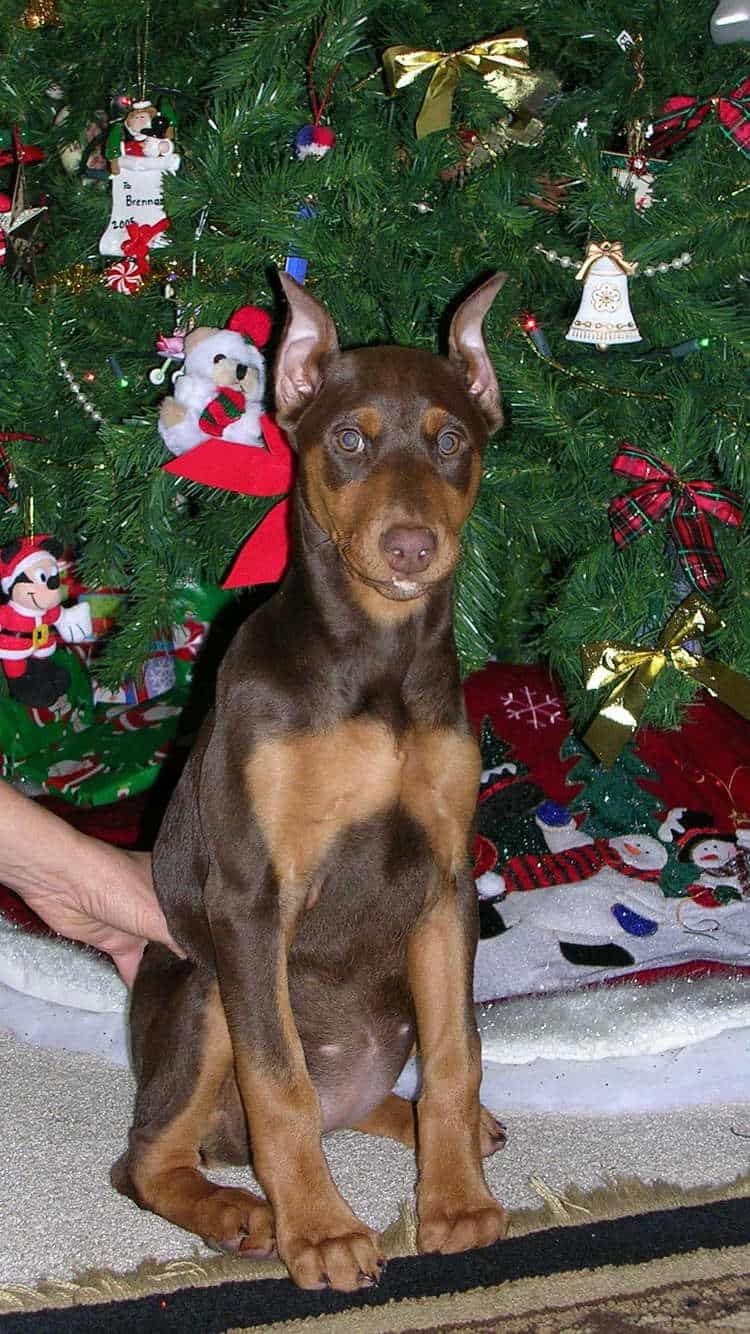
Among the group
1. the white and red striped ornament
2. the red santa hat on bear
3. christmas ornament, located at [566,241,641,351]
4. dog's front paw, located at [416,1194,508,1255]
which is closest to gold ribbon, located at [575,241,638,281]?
christmas ornament, located at [566,241,641,351]

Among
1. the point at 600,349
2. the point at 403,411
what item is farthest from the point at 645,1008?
the point at 600,349

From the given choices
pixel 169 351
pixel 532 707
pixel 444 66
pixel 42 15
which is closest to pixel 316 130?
pixel 444 66

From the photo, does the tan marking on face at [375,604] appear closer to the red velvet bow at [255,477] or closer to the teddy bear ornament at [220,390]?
the red velvet bow at [255,477]

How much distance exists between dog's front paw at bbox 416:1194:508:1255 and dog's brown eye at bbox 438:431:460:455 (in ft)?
4.64

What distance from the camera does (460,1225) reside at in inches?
94.0

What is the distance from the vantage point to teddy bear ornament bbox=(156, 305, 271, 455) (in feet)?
10.6

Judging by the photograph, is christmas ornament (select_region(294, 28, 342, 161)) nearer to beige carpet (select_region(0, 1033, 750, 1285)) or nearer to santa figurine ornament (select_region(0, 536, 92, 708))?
santa figurine ornament (select_region(0, 536, 92, 708))

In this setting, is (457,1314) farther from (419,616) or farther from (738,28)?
(738,28)

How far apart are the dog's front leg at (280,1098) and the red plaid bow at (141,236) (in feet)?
5.99

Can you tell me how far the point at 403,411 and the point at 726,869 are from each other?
6.20 ft

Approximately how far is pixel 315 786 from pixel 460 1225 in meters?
0.83

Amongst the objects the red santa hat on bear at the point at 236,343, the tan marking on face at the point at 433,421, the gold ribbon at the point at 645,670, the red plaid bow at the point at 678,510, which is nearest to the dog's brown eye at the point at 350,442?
the tan marking on face at the point at 433,421

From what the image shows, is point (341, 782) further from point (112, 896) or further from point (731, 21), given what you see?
point (731, 21)

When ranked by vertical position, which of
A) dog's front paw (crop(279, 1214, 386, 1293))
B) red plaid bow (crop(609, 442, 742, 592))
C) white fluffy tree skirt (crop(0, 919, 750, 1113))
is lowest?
white fluffy tree skirt (crop(0, 919, 750, 1113))
